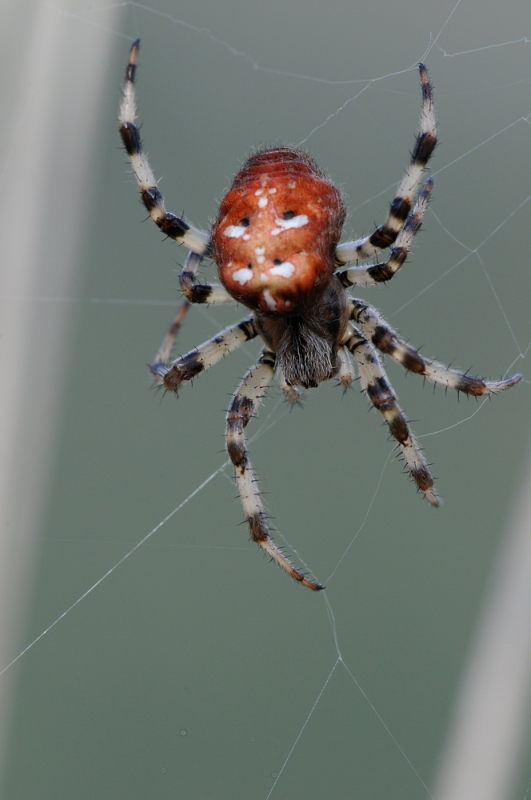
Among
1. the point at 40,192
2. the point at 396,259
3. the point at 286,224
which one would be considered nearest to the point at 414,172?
the point at 396,259

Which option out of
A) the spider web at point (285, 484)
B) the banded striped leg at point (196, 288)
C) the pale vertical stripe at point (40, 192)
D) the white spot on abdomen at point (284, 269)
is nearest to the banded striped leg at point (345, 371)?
the banded striped leg at point (196, 288)

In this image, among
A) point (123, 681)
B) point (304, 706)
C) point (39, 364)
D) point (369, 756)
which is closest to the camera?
point (369, 756)

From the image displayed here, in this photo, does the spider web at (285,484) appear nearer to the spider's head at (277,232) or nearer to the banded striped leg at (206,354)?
the banded striped leg at (206,354)

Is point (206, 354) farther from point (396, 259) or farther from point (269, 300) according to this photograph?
point (396, 259)

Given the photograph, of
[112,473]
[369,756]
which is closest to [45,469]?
[112,473]

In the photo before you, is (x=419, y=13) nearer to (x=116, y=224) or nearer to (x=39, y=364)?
(x=116, y=224)

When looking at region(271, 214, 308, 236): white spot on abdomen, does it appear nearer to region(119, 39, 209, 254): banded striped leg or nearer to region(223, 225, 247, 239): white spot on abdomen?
region(223, 225, 247, 239): white spot on abdomen
